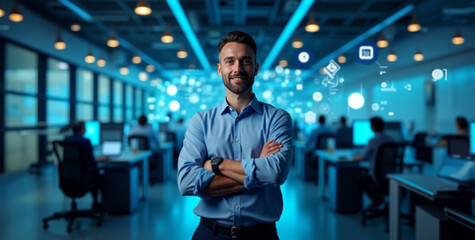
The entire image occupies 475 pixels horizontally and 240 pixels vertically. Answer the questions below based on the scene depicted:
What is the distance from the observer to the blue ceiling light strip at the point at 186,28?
24.3 ft

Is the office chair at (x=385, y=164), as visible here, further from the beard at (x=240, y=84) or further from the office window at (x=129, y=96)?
the office window at (x=129, y=96)

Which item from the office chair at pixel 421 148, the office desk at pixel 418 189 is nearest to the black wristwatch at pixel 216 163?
the office desk at pixel 418 189

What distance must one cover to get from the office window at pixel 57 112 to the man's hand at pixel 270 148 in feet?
31.8

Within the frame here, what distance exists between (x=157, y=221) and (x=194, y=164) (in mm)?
3204

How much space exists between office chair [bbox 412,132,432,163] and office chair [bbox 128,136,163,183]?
6.14 metres

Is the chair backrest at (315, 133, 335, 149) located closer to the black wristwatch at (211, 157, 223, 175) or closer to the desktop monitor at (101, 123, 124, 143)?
the desktop monitor at (101, 123, 124, 143)

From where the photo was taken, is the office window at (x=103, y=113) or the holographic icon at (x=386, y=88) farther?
the office window at (x=103, y=113)

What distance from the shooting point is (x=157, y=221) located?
14.7 ft

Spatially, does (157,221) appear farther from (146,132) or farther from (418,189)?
(418,189)

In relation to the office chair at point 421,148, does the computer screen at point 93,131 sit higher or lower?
higher

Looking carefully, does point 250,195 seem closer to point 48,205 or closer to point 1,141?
point 48,205

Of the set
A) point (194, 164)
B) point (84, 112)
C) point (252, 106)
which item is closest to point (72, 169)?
point (194, 164)

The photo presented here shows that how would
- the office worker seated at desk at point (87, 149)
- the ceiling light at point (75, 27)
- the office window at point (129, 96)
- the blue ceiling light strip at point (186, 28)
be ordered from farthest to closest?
the office window at point (129, 96)
the ceiling light at point (75, 27)
the blue ceiling light strip at point (186, 28)
the office worker seated at desk at point (87, 149)

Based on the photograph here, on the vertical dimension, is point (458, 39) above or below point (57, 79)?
below
